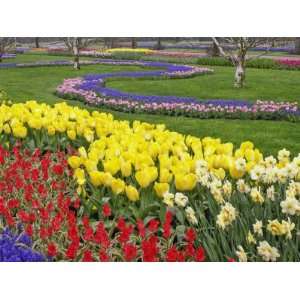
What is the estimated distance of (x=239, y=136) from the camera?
6199mm

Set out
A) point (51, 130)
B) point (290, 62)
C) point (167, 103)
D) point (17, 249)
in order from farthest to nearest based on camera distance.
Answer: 1. point (167, 103)
2. point (290, 62)
3. point (51, 130)
4. point (17, 249)

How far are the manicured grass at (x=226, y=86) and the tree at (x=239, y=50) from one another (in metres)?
0.10

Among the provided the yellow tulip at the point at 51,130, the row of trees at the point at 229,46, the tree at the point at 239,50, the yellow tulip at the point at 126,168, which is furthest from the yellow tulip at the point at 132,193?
the tree at the point at 239,50

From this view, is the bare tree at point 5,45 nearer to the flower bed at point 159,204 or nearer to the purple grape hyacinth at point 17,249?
the flower bed at point 159,204

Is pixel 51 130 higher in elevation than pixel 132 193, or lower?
higher

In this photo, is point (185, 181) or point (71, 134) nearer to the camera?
point (185, 181)

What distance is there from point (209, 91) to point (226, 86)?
52cm

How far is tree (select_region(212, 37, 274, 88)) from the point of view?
617 cm

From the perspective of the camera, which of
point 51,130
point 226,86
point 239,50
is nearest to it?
point 51,130

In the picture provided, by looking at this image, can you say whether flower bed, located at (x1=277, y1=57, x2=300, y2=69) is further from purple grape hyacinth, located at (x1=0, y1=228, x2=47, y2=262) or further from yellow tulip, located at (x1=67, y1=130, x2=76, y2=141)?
purple grape hyacinth, located at (x1=0, y1=228, x2=47, y2=262)

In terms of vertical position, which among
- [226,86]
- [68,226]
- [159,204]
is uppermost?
[226,86]

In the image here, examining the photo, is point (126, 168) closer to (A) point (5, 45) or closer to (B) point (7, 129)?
(B) point (7, 129)

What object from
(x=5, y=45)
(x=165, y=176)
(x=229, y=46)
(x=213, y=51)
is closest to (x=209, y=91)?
(x=213, y=51)

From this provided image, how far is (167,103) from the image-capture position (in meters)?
8.07
